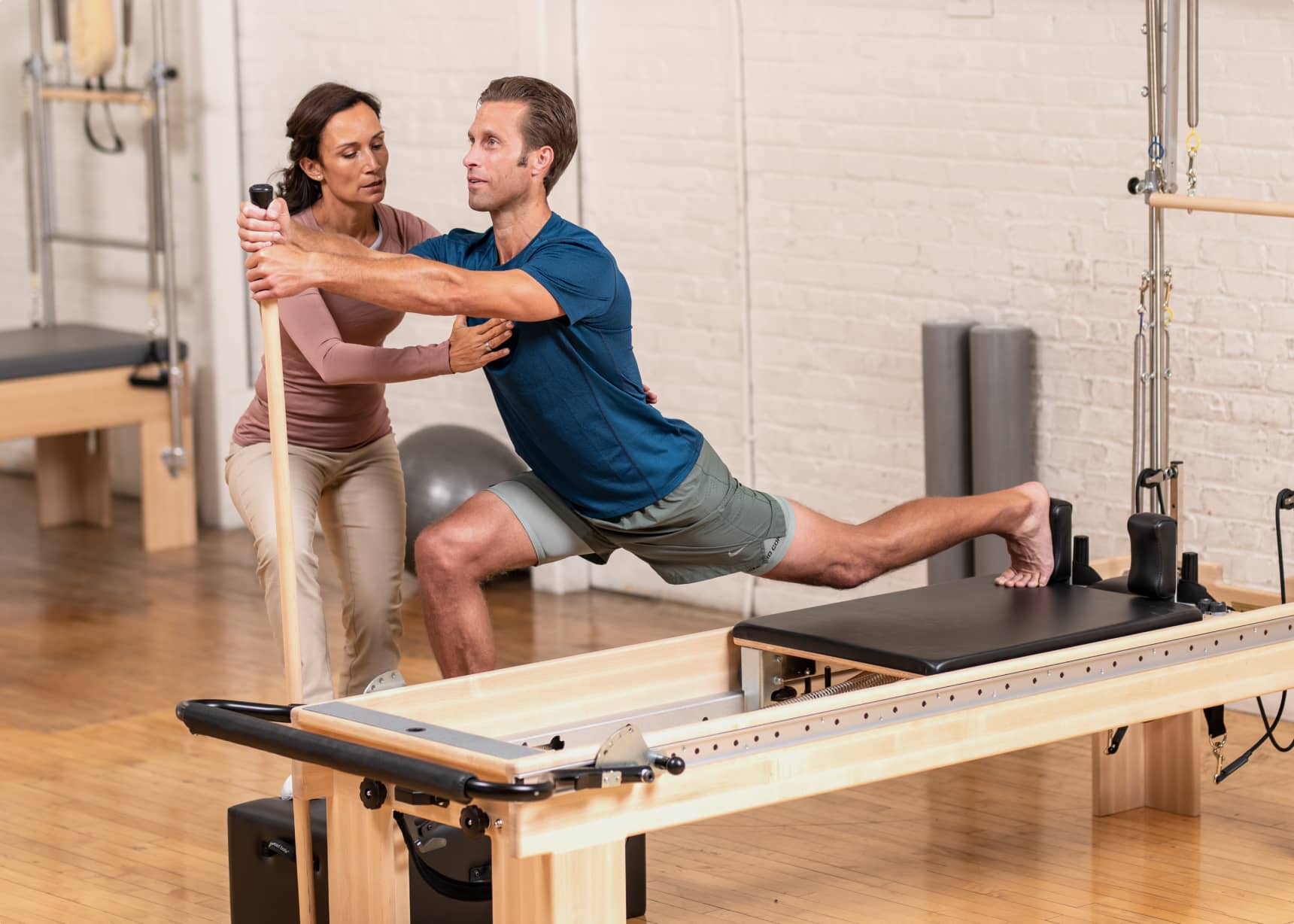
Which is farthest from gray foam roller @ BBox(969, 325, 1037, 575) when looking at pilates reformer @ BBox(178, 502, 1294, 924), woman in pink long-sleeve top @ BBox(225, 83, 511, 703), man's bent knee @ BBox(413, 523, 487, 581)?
man's bent knee @ BBox(413, 523, 487, 581)

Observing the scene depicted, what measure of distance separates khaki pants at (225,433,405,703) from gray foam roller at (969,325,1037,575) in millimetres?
1555

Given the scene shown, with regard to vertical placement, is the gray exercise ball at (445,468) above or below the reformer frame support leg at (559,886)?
above

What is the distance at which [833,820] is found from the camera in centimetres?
386

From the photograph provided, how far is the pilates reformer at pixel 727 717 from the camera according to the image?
2.60 meters

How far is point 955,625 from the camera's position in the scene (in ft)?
10.8

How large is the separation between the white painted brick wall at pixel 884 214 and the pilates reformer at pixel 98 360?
0.82m

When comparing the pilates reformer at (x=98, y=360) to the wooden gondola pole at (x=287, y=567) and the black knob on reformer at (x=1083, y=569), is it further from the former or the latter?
the black knob on reformer at (x=1083, y=569)

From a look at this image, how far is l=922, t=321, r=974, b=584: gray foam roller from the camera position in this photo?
4820 mm

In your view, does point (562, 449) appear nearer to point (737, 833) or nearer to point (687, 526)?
point (687, 526)

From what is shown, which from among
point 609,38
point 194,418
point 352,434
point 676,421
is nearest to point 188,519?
point 194,418

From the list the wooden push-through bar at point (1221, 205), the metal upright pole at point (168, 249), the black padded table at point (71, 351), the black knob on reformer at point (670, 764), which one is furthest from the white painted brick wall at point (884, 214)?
the black knob on reformer at point (670, 764)

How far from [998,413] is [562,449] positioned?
67.4 inches

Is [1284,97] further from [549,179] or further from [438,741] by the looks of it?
[438,741]

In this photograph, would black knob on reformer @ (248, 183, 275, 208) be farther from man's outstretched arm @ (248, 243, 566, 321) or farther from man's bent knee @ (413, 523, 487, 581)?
man's bent knee @ (413, 523, 487, 581)
